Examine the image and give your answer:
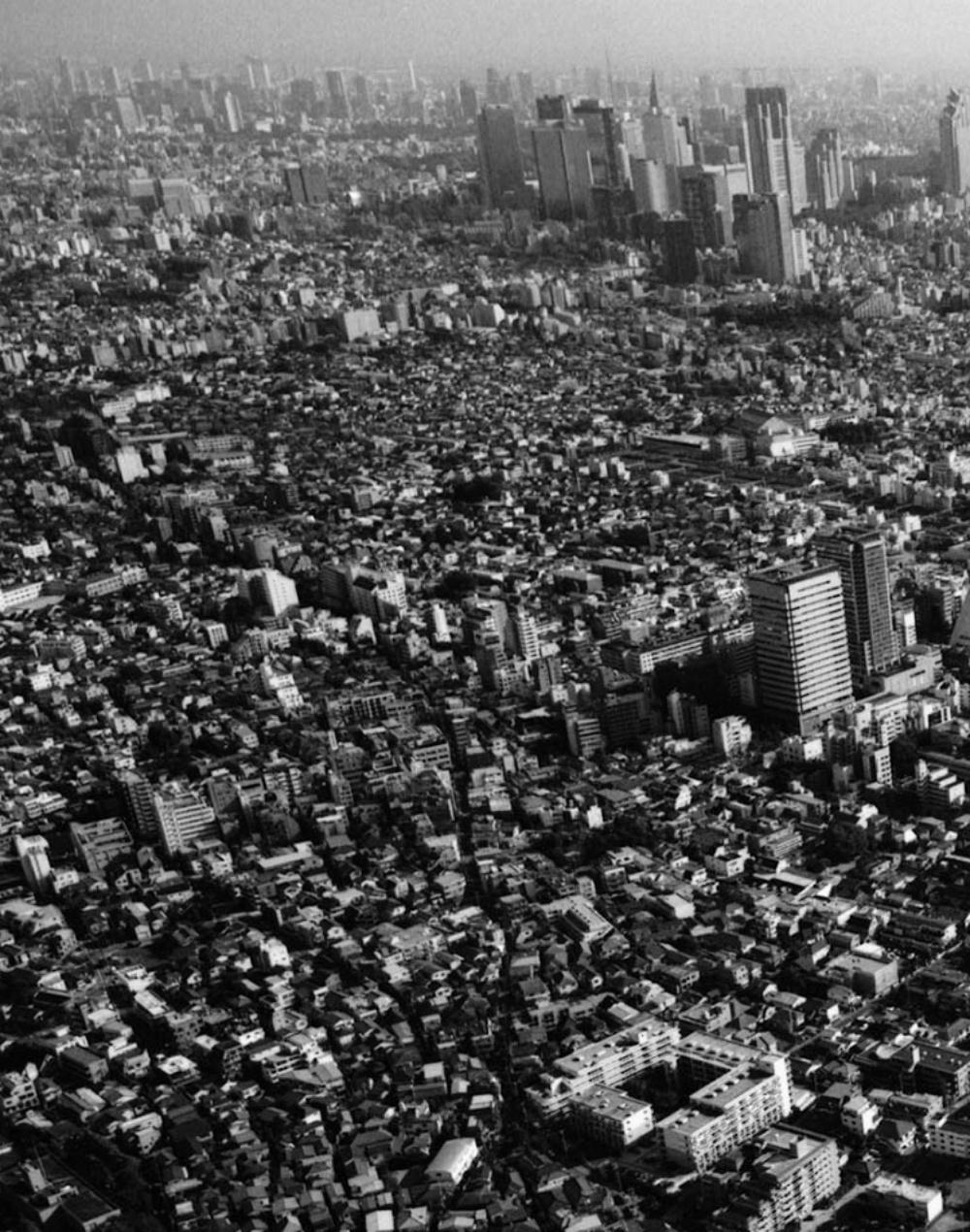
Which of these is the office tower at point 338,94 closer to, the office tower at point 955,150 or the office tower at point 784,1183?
the office tower at point 955,150

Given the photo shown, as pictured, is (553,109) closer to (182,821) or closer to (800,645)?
(800,645)

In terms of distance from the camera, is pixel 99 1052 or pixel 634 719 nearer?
pixel 99 1052

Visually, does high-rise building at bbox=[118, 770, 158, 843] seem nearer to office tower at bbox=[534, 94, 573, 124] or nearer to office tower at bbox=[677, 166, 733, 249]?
office tower at bbox=[677, 166, 733, 249]

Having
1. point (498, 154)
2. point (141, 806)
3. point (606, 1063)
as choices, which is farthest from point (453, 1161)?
point (498, 154)

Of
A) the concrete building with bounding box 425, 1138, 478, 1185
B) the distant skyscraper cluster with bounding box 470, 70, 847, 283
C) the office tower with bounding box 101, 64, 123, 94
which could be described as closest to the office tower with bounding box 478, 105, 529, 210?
the distant skyscraper cluster with bounding box 470, 70, 847, 283

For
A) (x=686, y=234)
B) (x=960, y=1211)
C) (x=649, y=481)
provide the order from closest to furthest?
(x=960, y=1211) → (x=649, y=481) → (x=686, y=234)

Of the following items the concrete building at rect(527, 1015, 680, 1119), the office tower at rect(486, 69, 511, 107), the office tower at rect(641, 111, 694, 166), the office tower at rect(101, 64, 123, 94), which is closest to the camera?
the concrete building at rect(527, 1015, 680, 1119)

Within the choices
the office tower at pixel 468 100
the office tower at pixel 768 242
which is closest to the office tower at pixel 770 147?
the office tower at pixel 768 242

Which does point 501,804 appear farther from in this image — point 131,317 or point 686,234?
point 686,234

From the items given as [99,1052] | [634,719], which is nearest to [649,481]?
[634,719]
